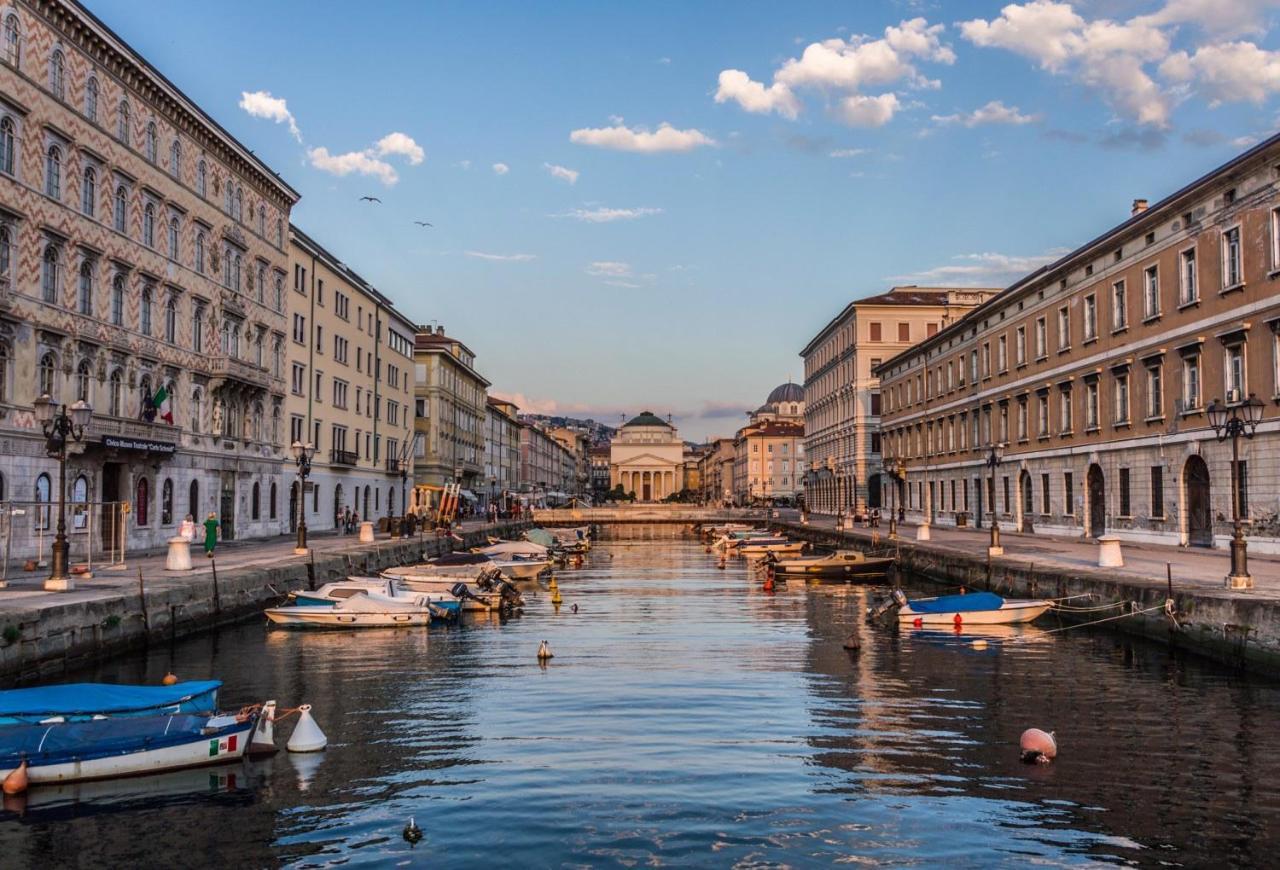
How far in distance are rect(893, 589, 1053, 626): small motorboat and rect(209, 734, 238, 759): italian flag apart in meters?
21.2

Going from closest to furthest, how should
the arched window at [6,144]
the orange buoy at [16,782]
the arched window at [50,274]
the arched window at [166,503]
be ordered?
the orange buoy at [16,782] < the arched window at [6,144] < the arched window at [50,274] < the arched window at [166,503]

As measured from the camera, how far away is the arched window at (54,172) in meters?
37.2

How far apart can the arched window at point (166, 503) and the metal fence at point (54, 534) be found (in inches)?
168

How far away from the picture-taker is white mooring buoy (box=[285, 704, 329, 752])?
53.7ft

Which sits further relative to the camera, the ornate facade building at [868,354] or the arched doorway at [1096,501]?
the ornate facade building at [868,354]

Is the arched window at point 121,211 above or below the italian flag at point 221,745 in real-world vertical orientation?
above

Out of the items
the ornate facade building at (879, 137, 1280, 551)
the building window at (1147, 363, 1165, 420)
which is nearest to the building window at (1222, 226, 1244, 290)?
the ornate facade building at (879, 137, 1280, 551)

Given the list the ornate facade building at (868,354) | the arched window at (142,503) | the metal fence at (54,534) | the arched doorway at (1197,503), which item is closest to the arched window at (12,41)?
the metal fence at (54,534)

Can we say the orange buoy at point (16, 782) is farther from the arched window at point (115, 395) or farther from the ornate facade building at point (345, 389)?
the ornate facade building at point (345, 389)

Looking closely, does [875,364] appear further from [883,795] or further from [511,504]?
[883,795]

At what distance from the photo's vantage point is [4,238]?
114 feet

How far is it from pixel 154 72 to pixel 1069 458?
152 feet

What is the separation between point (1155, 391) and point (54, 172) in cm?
4362

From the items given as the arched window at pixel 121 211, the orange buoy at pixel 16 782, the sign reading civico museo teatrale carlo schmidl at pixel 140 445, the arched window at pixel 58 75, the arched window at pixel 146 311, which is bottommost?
the orange buoy at pixel 16 782
